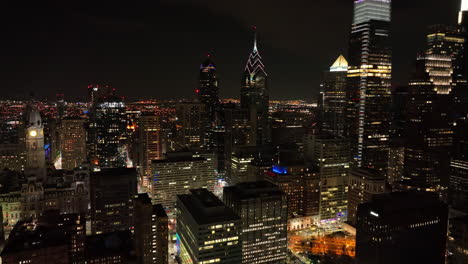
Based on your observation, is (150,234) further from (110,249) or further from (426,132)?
(426,132)

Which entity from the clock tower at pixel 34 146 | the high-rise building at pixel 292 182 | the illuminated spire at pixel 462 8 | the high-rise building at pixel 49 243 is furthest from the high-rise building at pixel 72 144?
the illuminated spire at pixel 462 8

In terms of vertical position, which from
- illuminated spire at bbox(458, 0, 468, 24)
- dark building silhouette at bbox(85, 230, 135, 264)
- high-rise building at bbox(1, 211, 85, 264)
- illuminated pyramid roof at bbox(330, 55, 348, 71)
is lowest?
dark building silhouette at bbox(85, 230, 135, 264)

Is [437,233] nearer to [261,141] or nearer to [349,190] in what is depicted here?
[349,190]

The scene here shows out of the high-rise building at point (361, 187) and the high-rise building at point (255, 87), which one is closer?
the high-rise building at point (361, 187)

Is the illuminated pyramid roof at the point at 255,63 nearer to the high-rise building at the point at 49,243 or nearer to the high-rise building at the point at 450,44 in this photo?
the high-rise building at the point at 450,44

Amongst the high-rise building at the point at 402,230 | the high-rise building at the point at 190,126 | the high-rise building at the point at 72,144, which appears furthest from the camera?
the high-rise building at the point at 190,126

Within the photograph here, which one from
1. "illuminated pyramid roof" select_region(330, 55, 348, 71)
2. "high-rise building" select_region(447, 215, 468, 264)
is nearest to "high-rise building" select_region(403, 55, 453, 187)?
"illuminated pyramid roof" select_region(330, 55, 348, 71)

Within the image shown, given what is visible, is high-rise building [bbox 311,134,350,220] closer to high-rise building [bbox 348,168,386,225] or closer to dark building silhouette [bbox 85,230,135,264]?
high-rise building [bbox 348,168,386,225]
